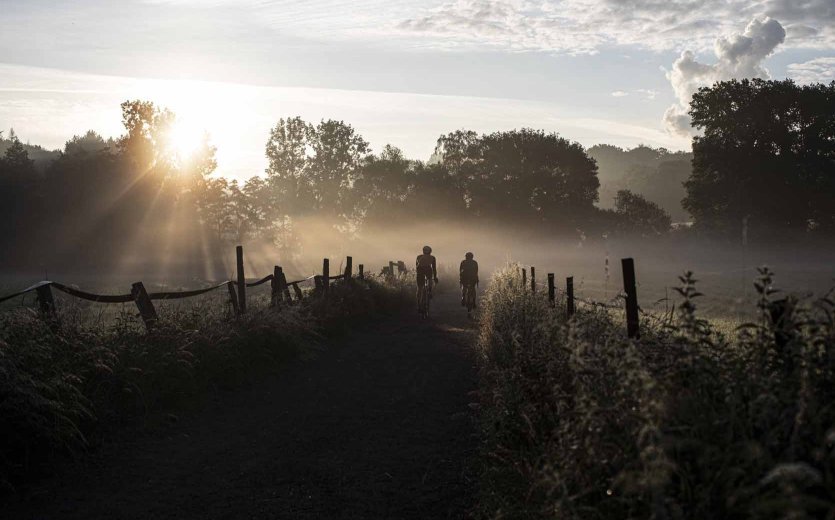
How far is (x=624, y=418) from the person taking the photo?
3.96 m

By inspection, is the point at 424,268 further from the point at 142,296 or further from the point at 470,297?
the point at 142,296

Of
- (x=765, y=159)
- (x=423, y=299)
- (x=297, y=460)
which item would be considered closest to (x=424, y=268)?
(x=423, y=299)

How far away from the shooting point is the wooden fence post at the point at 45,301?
8711mm

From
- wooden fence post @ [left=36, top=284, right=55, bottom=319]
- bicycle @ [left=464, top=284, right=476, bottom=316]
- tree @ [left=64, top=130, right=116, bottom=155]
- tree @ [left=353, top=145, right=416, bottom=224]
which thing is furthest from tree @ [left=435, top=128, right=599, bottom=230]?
wooden fence post @ [left=36, top=284, right=55, bottom=319]

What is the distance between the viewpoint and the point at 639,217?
71188 mm

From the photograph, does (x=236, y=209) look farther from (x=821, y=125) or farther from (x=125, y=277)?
(x=821, y=125)

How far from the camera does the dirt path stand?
230 inches

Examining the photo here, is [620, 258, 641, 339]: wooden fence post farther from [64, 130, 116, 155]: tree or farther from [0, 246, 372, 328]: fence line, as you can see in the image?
[64, 130, 116, 155]: tree

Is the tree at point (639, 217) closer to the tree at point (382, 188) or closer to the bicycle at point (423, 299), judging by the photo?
the tree at point (382, 188)

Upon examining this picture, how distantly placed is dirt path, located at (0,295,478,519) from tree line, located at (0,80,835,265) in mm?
49647


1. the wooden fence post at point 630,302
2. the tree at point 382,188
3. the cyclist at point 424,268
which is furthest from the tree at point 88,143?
the wooden fence post at point 630,302

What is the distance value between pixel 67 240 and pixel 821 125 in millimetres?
58455

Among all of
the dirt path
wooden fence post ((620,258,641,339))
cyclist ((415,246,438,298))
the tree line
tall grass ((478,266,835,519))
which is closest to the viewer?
tall grass ((478,266,835,519))

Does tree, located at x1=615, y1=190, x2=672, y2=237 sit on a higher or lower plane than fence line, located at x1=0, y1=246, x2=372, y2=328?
higher
